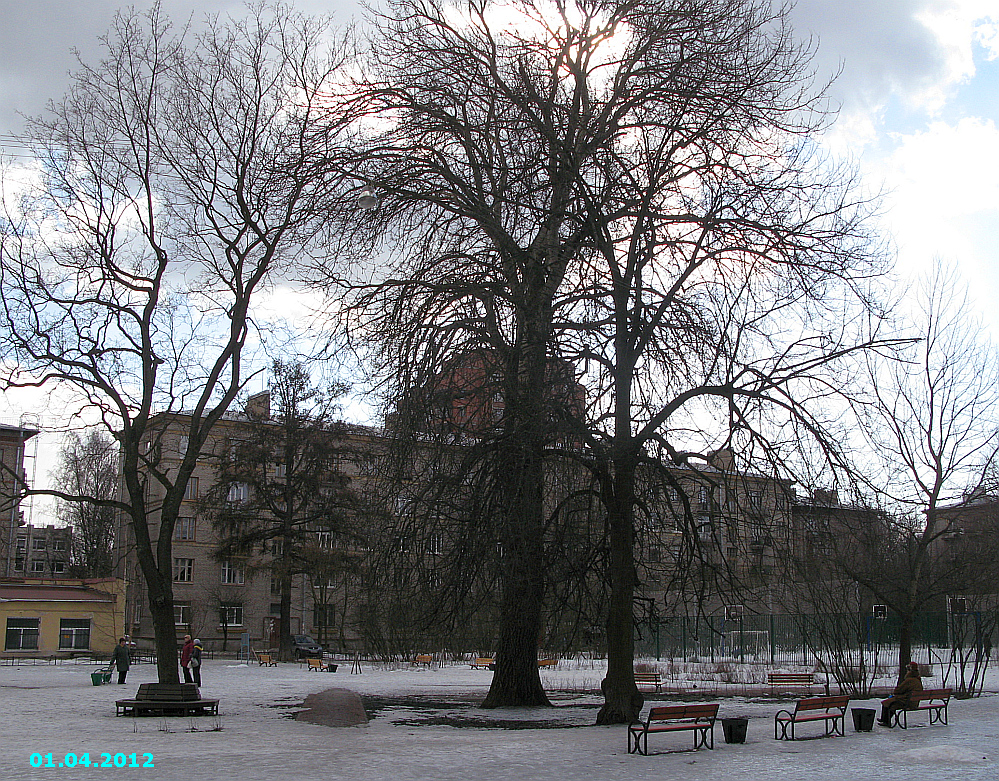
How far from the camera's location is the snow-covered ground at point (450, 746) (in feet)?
42.2

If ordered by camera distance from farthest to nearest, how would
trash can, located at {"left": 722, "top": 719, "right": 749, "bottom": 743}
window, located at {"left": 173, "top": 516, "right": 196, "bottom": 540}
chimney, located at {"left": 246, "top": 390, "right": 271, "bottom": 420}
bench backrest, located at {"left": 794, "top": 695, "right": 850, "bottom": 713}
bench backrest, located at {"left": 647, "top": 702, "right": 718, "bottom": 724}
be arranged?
1. window, located at {"left": 173, "top": 516, "right": 196, "bottom": 540}
2. chimney, located at {"left": 246, "top": 390, "right": 271, "bottom": 420}
3. bench backrest, located at {"left": 794, "top": 695, "right": 850, "bottom": 713}
4. trash can, located at {"left": 722, "top": 719, "right": 749, "bottom": 743}
5. bench backrest, located at {"left": 647, "top": 702, "right": 718, "bottom": 724}

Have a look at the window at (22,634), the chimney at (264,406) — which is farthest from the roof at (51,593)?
the chimney at (264,406)

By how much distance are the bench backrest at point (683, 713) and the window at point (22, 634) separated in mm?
52068

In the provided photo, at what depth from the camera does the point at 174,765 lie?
518 inches

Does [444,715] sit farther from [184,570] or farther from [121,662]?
[184,570]

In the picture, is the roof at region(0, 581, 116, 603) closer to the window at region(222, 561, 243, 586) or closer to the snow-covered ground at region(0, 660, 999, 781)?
the window at region(222, 561, 243, 586)

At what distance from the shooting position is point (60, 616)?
189 feet

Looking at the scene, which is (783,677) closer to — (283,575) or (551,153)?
(551,153)

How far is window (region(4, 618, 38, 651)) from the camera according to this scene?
5628 cm

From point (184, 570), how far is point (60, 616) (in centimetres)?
919

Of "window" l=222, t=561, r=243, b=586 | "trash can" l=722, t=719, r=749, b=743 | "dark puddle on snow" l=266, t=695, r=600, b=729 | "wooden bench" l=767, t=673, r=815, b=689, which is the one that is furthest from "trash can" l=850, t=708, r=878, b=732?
"window" l=222, t=561, r=243, b=586

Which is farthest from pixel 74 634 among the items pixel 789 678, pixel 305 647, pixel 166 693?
pixel 789 678

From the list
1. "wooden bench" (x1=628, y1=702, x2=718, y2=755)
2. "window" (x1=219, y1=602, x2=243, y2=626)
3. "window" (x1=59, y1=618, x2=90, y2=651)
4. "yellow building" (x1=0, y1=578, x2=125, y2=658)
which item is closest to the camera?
"wooden bench" (x1=628, y1=702, x2=718, y2=755)

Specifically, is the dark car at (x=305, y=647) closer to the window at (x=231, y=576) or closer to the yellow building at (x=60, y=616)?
the window at (x=231, y=576)
